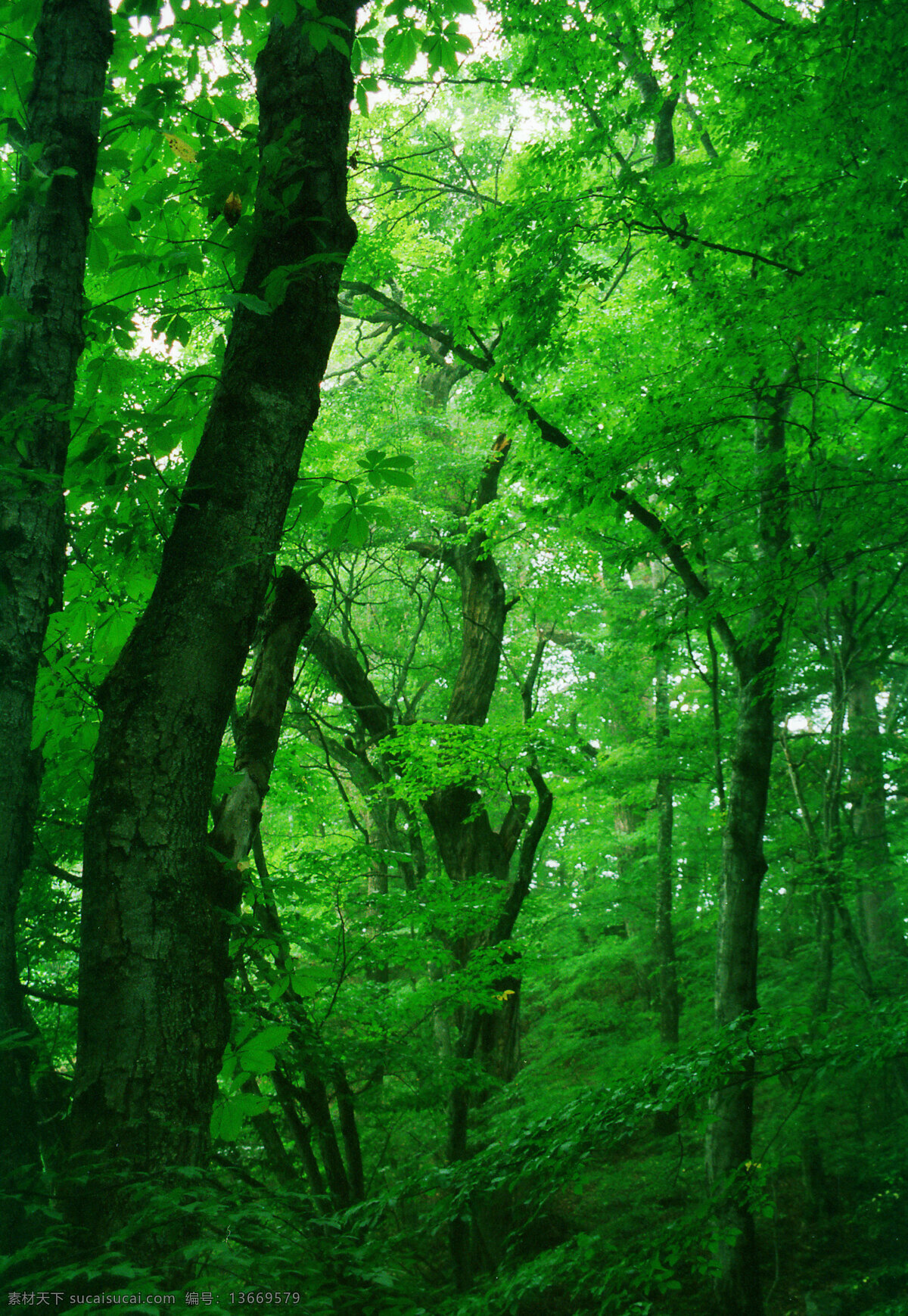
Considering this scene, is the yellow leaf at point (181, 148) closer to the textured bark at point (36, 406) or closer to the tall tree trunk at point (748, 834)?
the textured bark at point (36, 406)

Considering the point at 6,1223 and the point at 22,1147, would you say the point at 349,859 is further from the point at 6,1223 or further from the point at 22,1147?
the point at 6,1223

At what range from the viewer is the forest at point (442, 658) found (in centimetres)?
Answer: 162

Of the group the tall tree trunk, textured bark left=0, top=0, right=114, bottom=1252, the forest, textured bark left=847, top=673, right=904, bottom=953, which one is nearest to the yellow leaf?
the forest

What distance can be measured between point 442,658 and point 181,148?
10.1 metres


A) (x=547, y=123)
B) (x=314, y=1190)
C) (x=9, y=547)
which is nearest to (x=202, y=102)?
(x=9, y=547)

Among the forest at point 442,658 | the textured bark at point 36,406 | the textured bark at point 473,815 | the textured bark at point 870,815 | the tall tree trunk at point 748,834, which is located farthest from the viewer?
the textured bark at point 870,815

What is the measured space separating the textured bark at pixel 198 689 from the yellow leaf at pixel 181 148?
0.25m

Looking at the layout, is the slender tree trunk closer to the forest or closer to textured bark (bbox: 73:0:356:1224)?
the forest

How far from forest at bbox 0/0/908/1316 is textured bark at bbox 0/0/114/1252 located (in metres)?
0.01

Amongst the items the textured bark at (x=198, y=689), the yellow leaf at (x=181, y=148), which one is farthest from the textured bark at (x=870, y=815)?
the yellow leaf at (x=181, y=148)

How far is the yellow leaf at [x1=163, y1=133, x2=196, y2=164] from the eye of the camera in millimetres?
2113

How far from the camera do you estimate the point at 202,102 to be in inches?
96.4

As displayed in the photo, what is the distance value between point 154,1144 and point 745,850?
5488mm

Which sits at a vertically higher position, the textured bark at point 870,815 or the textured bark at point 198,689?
the textured bark at point 870,815
